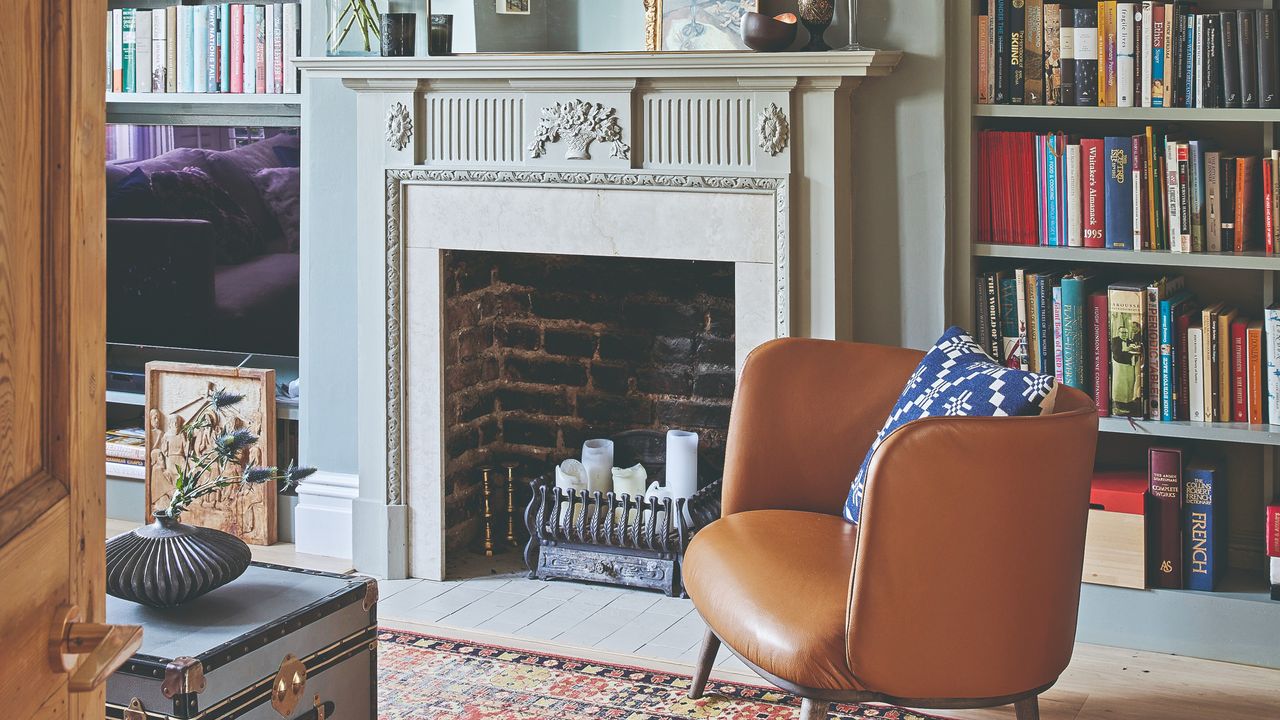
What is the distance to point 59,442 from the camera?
0.99 m

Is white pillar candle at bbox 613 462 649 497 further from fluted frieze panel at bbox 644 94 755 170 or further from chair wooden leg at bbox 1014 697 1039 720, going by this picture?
chair wooden leg at bbox 1014 697 1039 720

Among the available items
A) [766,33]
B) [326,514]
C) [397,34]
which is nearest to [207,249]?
[326,514]

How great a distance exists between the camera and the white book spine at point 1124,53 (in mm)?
3059

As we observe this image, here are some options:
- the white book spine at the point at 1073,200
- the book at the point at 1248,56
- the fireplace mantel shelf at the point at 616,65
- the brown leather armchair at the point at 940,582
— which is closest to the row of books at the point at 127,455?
the fireplace mantel shelf at the point at 616,65

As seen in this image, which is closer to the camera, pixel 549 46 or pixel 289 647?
pixel 289 647

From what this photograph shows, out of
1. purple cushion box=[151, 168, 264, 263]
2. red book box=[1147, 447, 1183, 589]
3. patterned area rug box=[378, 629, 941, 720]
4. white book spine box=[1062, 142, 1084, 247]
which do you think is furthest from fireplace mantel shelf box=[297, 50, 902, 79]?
patterned area rug box=[378, 629, 941, 720]

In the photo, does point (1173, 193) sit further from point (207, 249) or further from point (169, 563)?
point (207, 249)

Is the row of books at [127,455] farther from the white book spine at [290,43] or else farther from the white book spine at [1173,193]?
the white book spine at [1173,193]

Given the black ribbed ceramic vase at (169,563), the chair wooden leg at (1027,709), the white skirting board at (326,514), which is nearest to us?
the black ribbed ceramic vase at (169,563)

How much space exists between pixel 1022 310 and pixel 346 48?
200 cm

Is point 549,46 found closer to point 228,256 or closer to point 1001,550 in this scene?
point 228,256

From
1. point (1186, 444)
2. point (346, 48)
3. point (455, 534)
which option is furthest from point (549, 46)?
point (1186, 444)

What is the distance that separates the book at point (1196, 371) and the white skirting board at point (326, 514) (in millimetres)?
2279

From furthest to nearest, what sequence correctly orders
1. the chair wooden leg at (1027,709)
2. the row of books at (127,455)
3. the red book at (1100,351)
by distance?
1. the row of books at (127,455)
2. the red book at (1100,351)
3. the chair wooden leg at (1027,709)
